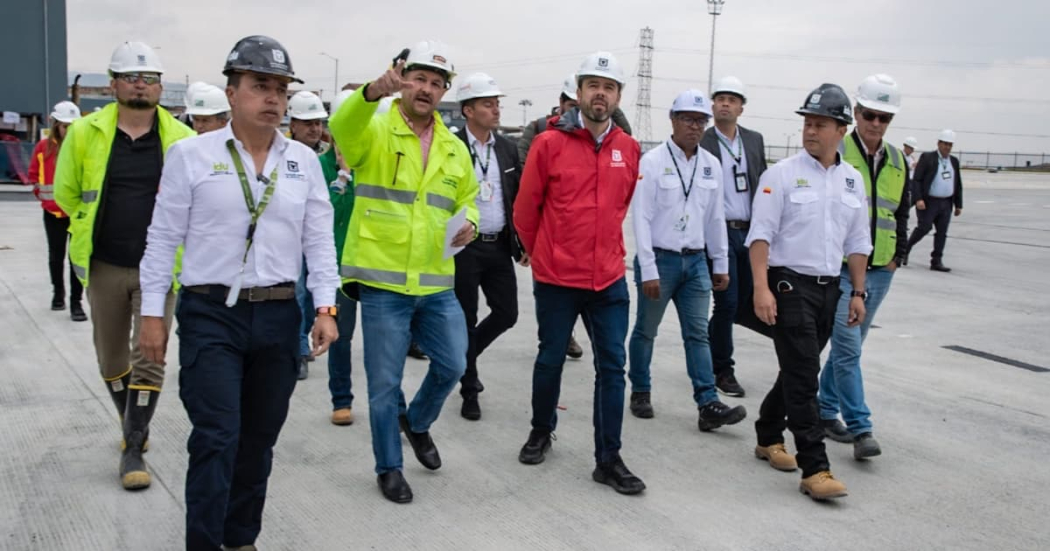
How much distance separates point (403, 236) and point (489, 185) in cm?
183

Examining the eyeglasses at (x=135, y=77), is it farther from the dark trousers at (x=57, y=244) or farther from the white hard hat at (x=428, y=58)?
the dark trousers at (x=57, y=244)

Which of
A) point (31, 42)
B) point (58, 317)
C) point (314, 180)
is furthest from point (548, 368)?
point (31, 42)

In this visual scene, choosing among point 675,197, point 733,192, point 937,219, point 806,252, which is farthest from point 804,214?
point 937,219

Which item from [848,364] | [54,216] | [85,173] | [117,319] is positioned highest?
[85,173]

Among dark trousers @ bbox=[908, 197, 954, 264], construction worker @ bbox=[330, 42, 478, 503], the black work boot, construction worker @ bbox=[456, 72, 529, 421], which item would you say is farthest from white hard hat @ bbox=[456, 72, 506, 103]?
dark trousers @ bbox=[908, 197, 954, 264]

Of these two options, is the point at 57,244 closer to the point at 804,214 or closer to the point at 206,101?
the point at 206,101

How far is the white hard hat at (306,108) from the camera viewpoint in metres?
6.40

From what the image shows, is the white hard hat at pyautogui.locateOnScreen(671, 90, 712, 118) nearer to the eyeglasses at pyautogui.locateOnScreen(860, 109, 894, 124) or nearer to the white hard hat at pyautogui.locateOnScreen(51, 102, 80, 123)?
the eyeglasses at pyautogui.locateOnScreen(860, 109, 894, 124)

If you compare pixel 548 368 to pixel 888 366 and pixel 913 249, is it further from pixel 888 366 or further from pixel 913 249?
pixel 913 249

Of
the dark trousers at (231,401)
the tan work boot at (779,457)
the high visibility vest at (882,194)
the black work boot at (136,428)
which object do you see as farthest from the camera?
the high visibility vest at (882,194)

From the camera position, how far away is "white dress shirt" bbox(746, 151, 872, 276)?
4.79 metres

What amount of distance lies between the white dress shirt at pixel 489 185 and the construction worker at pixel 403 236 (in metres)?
1.39

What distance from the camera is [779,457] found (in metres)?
5.11

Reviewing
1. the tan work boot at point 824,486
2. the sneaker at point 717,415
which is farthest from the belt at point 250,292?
the sneaker at point 717,415
